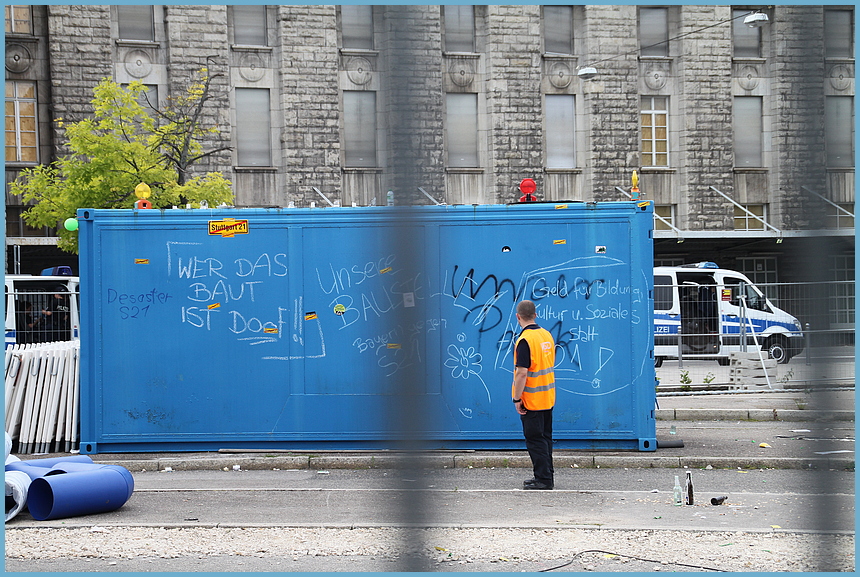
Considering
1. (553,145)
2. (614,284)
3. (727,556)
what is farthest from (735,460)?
(553,145)

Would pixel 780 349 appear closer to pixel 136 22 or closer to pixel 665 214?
pixel 665 214

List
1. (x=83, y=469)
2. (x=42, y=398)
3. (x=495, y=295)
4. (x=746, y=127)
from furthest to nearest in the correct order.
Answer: (x=746, y=127)
(x=42, y=398)
(x=495, y=295)
(x=83, y=469)

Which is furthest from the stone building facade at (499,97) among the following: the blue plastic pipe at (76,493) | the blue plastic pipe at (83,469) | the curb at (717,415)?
the blue plastic pipe at (76,493)

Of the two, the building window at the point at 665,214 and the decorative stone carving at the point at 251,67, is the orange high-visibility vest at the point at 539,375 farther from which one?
the building window at the point at 665,214

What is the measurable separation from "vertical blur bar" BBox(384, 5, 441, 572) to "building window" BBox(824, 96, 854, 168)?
3.07 ft

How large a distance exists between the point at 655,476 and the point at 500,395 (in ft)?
6.39

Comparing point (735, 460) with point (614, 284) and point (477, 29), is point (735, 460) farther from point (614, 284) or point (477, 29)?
point (477, 29)

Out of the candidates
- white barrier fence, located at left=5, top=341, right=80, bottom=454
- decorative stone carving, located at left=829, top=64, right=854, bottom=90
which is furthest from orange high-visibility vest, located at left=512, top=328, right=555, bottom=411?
decorative stone carving, located at left=829, top=64, right=854, bottom=90

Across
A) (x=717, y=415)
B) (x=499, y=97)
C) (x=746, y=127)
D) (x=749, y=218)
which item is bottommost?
(x=717, y=415)

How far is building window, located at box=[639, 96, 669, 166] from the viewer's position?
3312 cm

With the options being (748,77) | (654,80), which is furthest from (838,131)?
(748,77)

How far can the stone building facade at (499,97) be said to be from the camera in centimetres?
2969

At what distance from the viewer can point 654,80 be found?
109ft

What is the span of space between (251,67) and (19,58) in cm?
708
